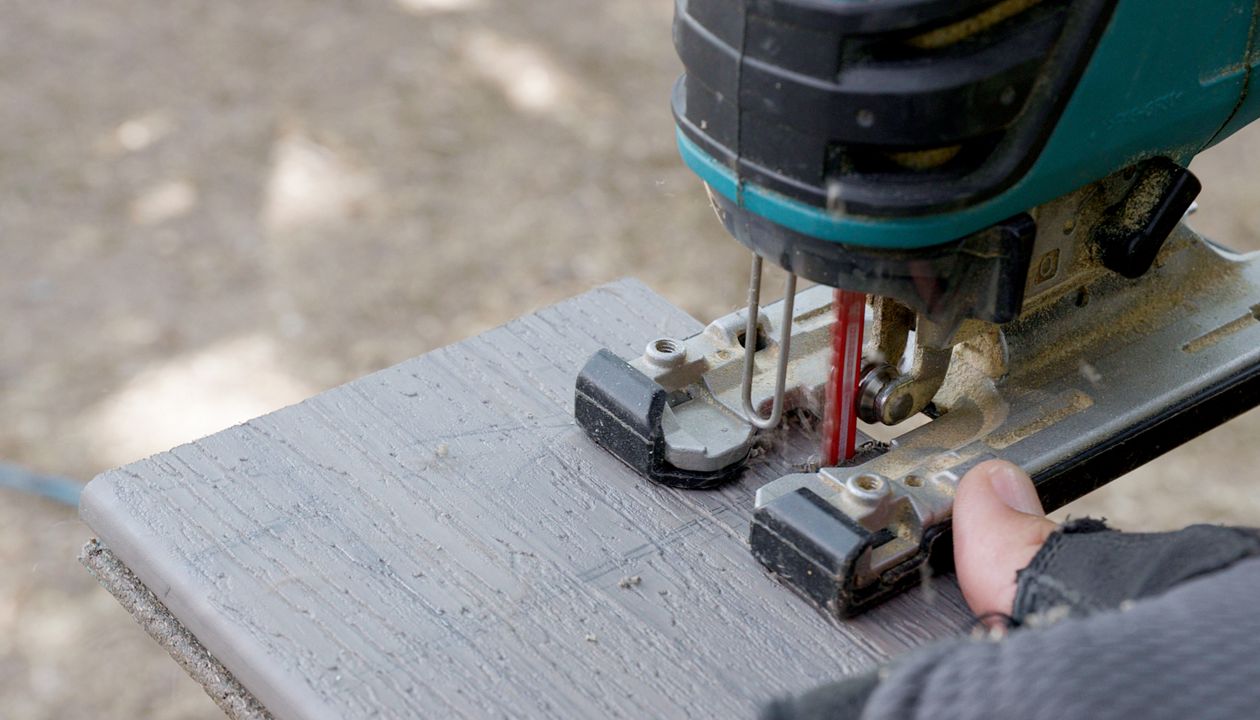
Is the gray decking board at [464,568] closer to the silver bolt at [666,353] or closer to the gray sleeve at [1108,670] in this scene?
the silver bolt at [666,353]

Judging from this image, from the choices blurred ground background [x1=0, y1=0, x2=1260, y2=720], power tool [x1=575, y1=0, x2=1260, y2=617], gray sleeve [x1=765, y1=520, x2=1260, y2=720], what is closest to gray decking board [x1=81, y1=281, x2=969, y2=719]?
power tool [x1=575, y1=0, x2=1260, y2=617]

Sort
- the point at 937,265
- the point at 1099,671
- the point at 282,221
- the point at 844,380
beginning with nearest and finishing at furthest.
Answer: the point at 1099,671, the point at 937,265, the point at 844,380, the point at 282,221

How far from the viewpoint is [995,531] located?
3.44 feet

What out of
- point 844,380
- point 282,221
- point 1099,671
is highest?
point 1099,671

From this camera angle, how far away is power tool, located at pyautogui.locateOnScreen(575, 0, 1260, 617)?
92 centimetres

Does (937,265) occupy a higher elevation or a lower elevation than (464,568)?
higher

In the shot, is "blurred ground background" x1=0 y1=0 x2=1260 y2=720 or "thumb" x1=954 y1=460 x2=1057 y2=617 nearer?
"thumb" x1=954 y1=460 x2=1057 y2=617

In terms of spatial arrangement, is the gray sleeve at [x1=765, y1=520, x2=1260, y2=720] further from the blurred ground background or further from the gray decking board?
the blurred ground background

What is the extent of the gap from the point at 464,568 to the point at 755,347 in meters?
0.32

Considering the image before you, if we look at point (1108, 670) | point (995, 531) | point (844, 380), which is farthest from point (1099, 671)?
point (844, 380)

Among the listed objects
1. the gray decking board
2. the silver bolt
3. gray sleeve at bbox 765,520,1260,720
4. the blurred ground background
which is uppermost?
gray sleeve at bbox 765,520,1260,720

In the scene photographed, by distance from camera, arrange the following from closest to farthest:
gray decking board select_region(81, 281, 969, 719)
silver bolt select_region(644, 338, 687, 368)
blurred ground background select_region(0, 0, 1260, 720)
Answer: gray decking board select_region(81, 281, 969, 719), silver bolt select_region(644, 338, 687, 368), blurred ground background select_region(0, 0, 1260, 720)

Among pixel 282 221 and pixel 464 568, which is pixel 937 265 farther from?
pixel 282 221

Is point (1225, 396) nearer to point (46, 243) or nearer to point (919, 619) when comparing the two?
point (919, 619)
